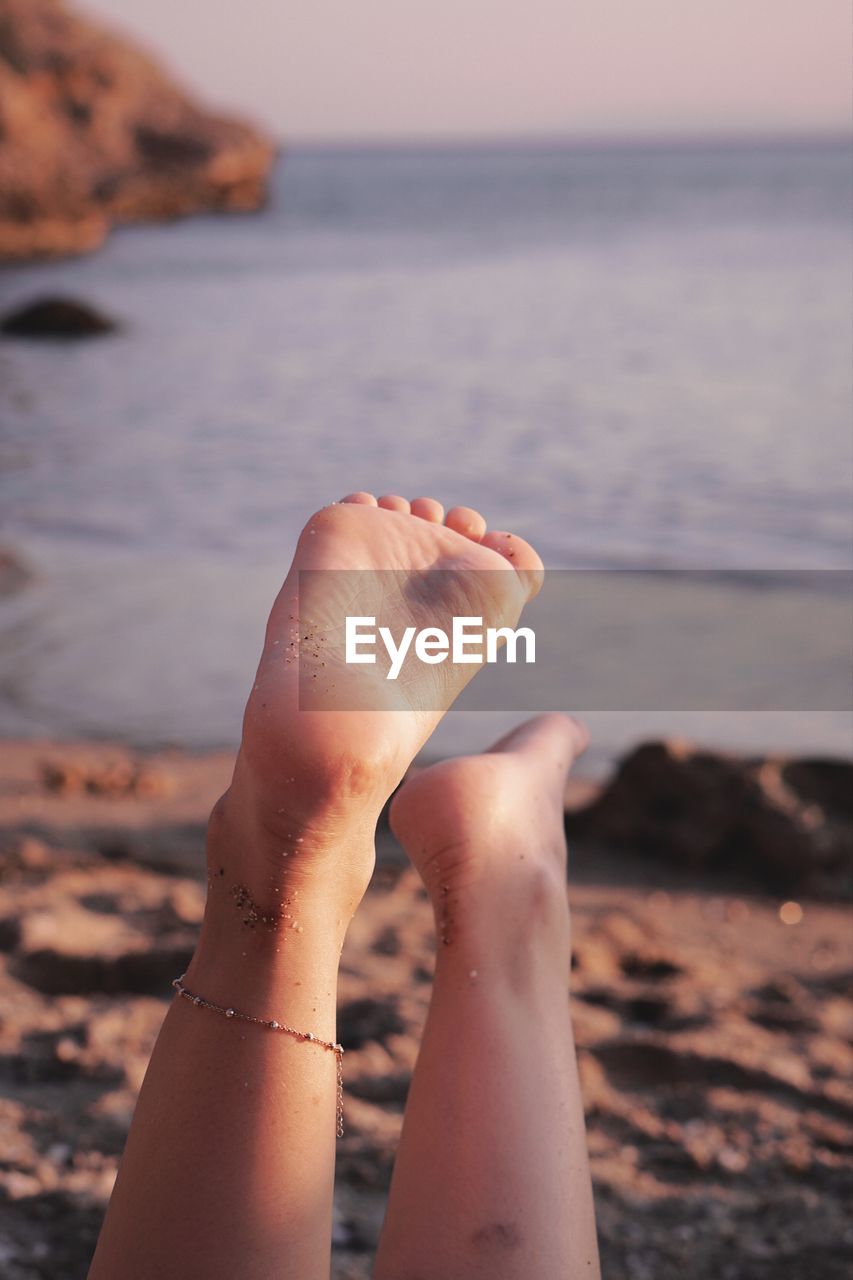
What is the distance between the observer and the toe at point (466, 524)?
1641mm

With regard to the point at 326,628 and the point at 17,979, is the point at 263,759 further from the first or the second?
the point at 17,979

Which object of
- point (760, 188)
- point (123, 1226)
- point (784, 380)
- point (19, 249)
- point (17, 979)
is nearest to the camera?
point (123, 1226)

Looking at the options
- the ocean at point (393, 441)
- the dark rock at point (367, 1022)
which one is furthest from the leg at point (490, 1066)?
the ocean at point (393, 441)

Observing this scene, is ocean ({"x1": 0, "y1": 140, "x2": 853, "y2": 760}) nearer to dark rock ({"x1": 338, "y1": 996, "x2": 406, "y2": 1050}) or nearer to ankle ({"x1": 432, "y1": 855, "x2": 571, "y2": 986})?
dark rock ({"x1": 338, "y1": 996, "x2": 406, "y2": 1050})

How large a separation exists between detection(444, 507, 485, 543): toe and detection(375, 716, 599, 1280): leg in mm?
336

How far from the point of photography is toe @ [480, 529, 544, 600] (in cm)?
162

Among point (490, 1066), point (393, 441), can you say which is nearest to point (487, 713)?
point (490, 1066)

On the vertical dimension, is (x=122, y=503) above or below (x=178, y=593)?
above

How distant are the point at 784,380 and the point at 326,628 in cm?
743

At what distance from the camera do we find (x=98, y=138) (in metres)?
29.9

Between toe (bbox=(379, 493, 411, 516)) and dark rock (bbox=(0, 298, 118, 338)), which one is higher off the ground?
dark rock (bbox=(0, 298, 118, 338))

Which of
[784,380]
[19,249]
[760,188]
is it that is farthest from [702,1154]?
[760,188]

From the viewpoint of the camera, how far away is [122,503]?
638 cm

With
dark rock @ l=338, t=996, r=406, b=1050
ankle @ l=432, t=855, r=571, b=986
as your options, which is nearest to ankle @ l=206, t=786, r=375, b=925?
ankle @ l=432, t=855, r=571, b=986
